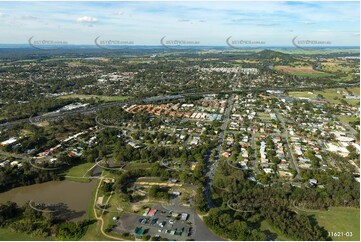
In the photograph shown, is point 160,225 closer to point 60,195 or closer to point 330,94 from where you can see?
point 60,195

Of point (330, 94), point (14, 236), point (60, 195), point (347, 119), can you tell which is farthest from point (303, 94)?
point (14, 236)

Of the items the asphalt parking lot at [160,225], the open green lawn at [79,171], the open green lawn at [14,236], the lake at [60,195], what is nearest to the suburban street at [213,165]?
the asphalt parking lot at [160,225]

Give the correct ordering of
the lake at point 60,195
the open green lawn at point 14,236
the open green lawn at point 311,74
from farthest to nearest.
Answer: the open green lawn at point 311,74
the lake at point 60,195
the open green lawn at point 14,236

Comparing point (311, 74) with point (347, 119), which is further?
point (311, 74)

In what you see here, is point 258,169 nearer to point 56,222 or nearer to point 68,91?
point 56,222

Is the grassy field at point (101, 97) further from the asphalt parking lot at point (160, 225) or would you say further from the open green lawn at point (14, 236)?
the asphalt parking lot at point (160, 225)

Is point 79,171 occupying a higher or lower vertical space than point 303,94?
lower

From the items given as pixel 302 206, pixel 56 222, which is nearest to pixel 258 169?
pixel 302 206

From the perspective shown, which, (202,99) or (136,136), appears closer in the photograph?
(136,136)

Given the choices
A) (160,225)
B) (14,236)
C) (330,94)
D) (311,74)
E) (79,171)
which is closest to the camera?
(14,236)
